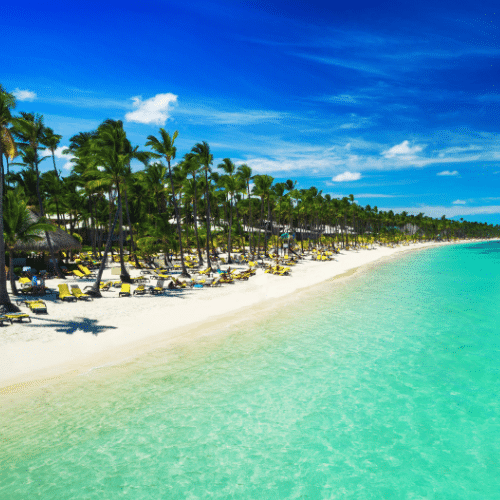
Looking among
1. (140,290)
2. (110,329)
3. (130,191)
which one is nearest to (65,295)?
(140,290)

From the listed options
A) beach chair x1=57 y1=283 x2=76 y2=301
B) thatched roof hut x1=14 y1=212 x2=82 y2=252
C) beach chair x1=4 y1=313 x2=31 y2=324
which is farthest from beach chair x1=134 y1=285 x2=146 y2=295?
thatched roof hut x1=14 y1=212 x2=82 y2=252

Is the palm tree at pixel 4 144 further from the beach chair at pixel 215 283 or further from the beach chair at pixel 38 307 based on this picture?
the beach chair at pixel 215 283

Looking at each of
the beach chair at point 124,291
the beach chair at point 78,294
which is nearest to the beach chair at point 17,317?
the beach chair at point 78,294

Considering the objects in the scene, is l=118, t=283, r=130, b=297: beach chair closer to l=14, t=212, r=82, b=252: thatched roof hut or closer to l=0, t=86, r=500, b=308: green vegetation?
l=0, t=86, r=500, b=308: green vegetation

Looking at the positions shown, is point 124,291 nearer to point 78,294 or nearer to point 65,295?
point 78,294

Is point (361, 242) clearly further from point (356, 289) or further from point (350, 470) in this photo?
point (350, 470)
